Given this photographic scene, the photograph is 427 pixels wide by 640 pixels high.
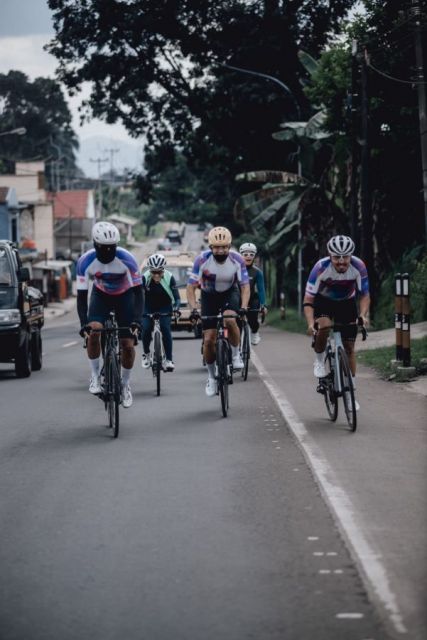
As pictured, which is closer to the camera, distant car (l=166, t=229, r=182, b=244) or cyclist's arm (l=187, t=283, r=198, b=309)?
cyclist's arm (l=187, t=283, r=198, b=309)

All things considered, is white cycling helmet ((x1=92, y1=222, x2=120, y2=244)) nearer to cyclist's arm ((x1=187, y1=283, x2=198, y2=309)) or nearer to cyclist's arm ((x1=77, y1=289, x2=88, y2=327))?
cyclist's arm ((x1=77, y1=289, x2=88, y2=327))

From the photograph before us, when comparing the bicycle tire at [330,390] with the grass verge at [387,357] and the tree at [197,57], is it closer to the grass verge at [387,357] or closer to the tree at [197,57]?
the grass verge at [387,357]

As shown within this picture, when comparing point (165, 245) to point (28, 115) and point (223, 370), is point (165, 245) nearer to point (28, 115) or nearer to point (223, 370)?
point (28, 115)

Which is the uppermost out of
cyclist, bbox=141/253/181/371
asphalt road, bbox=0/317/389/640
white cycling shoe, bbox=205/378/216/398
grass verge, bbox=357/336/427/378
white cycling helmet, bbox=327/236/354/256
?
white cycling helmet, bbox=327/236/354/256

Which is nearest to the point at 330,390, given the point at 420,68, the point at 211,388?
the point at 211,388

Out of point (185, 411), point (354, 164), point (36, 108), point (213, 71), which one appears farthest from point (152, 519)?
point (36, 108)

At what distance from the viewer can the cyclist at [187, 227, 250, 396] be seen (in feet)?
42.4

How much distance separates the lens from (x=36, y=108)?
96.9 metres

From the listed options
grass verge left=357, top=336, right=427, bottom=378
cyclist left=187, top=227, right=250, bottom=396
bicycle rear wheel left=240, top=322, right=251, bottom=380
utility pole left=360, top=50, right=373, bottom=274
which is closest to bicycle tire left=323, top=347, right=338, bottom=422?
cyclist left=187, top=227, right=250, bottom=396

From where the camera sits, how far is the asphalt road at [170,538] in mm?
5270

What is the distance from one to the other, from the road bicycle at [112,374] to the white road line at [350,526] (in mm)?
1699

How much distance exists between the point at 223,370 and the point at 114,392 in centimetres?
164

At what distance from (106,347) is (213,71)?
3289 centimetres

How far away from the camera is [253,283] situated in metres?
17.2
